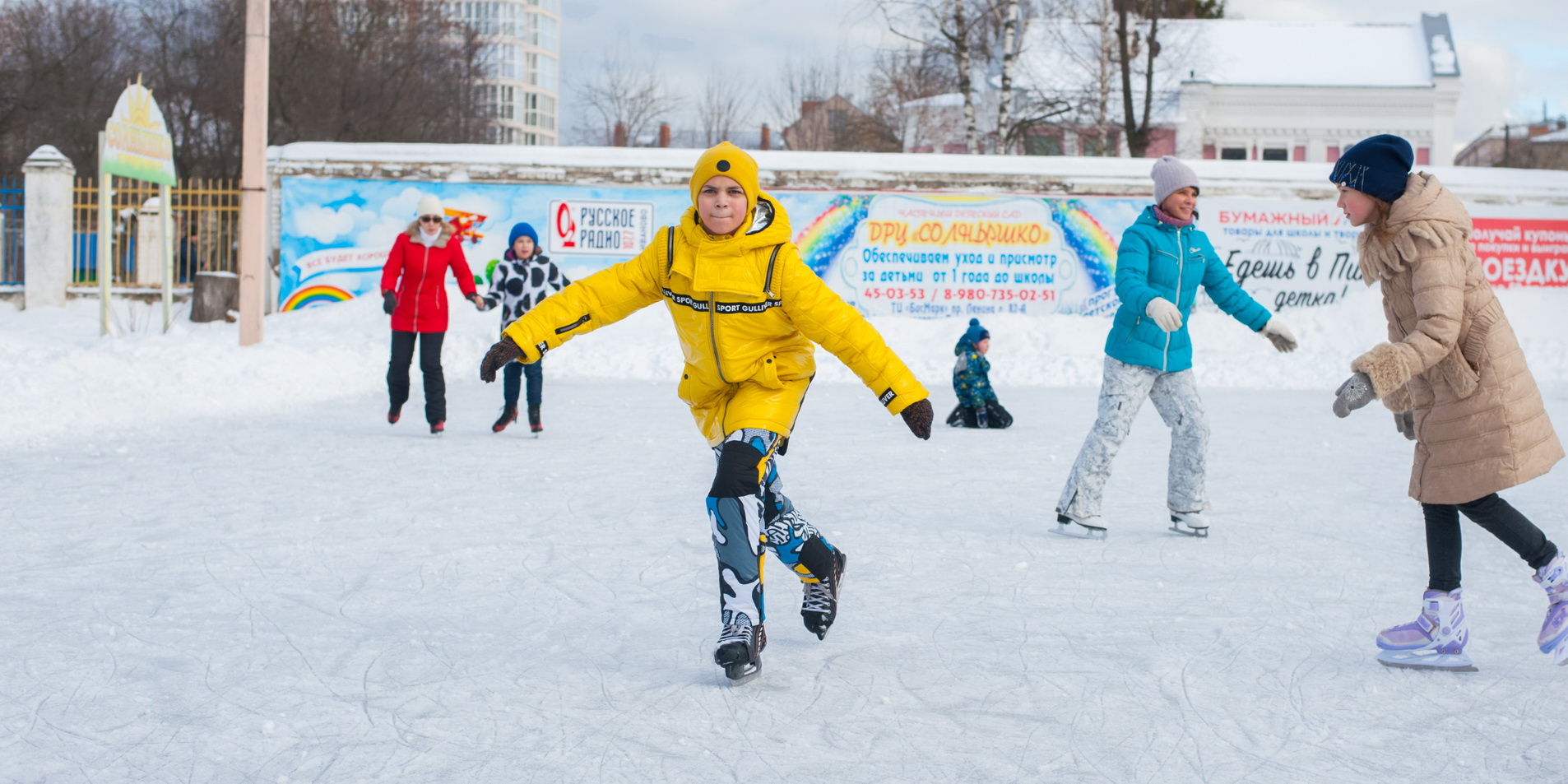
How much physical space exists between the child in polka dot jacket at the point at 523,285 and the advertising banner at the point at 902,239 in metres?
8.50

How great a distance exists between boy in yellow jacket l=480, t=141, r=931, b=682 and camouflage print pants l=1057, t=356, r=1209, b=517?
223cm

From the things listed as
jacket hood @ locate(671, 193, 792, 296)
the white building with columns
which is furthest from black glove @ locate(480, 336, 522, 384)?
the white building with columns

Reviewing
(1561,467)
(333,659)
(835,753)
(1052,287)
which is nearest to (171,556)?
(333,659)

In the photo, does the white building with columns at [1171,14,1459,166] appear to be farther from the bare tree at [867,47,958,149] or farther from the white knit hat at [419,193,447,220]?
the white knit hat at [419,193,447,220]

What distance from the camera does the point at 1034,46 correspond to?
36.5 meters

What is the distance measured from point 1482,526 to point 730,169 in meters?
2.30

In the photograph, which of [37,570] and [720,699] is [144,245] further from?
[720,699]

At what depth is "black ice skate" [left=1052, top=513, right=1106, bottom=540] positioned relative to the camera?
18.2 feet

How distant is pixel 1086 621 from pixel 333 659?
2.32 m

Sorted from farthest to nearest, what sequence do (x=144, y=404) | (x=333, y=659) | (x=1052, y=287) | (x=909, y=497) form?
(x=1052, y=287)
(x=144, y=404)
(x=909, y=497)
(x=333, y=659)

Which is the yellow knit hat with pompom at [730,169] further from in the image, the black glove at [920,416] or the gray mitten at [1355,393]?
the gray mitten at [1355,393]

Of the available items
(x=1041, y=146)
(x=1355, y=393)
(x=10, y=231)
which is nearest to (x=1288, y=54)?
(x=1041, y=146)

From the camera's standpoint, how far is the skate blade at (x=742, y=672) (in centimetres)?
340

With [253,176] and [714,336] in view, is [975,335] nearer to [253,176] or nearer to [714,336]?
[714,336]
